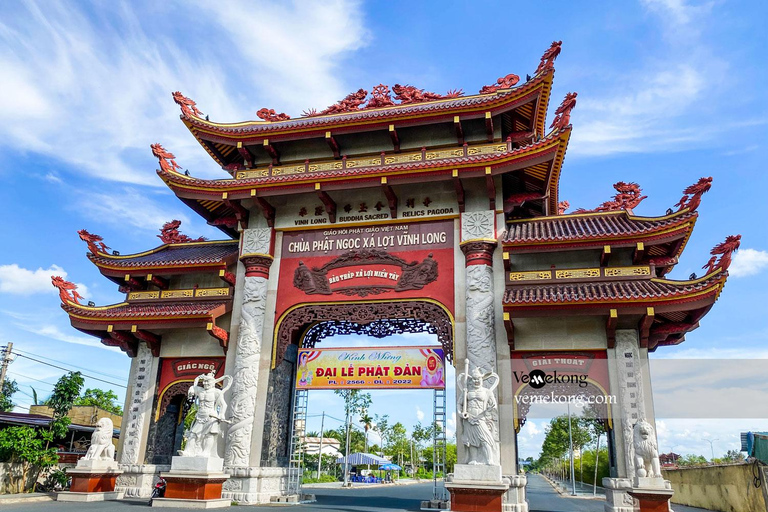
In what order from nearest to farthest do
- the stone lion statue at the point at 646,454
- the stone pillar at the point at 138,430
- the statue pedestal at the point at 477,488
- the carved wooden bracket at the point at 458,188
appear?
the statue pedestal at the point at 477,488 < the stone lion statue at the point at 646,454 < the carved wooden bracket at the point at 458,188 < the stone pillar at the point at 138,430

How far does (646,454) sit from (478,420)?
11.9 ft

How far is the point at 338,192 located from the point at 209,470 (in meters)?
8.34

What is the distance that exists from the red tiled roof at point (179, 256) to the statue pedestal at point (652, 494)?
12341 mm

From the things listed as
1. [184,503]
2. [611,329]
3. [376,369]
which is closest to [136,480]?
[184,503]

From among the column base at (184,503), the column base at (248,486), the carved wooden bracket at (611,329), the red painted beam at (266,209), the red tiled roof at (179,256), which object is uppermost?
the red painted beam at (266,209)

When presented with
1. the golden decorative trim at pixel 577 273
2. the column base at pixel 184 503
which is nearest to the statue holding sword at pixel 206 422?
the column base at pixel 184 503

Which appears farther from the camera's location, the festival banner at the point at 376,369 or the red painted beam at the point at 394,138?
the red painted beam at the point at 394,138

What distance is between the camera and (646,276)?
13.9 m

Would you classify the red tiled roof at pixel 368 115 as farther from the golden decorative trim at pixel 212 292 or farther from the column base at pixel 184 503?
the column base at pixel 184 503

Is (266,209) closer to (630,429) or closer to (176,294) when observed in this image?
(176,294)

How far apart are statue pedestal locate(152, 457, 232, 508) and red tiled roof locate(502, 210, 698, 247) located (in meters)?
9.45

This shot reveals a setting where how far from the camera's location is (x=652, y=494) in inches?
454

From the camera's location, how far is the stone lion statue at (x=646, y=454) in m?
11.8

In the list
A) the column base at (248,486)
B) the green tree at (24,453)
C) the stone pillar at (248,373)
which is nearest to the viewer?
the column base at (248,486)
